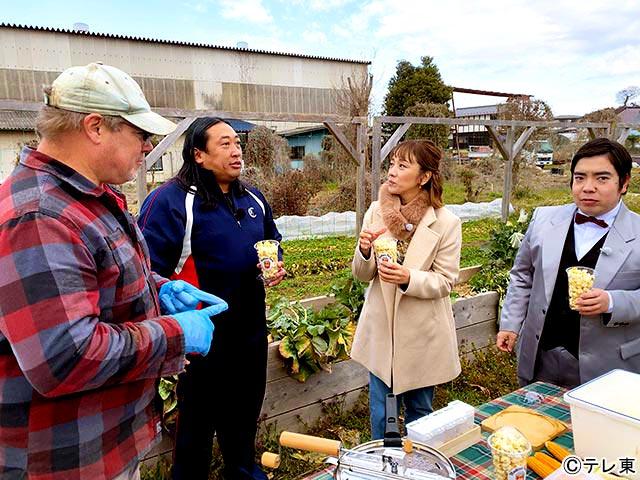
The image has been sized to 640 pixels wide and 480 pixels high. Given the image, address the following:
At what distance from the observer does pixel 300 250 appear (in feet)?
24.0

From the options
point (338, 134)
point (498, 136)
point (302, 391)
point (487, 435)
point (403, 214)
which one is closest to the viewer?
point (487, 435)

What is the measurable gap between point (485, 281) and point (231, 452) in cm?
286

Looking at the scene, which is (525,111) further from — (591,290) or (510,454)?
(510,454)

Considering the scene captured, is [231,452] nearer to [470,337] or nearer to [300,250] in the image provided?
[470,337]

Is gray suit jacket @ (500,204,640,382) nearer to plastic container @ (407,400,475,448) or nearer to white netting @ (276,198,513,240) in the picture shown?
plastic container @ (407,400,475,448)

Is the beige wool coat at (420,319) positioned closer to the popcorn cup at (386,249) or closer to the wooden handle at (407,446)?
the popcorn cup at (386,249)

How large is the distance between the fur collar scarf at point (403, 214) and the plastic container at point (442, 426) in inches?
35.3

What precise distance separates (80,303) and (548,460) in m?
1.29

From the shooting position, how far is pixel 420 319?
2.18m

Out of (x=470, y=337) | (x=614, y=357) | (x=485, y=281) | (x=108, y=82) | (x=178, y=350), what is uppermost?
(x=108, y=82)

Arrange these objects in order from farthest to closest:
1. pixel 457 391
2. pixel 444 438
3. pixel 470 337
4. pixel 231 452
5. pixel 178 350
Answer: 1. pixel 470 337
2. pixel 457 391
3. pixel 231 452
4. pixel 444 438
5. pixel 178 350

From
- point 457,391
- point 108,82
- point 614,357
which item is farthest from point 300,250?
point 108,82

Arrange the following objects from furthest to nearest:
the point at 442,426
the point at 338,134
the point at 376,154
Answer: the point at 376,154, the point at 338,134, the point at 442,426

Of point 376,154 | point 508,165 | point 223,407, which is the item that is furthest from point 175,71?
point 223,407
